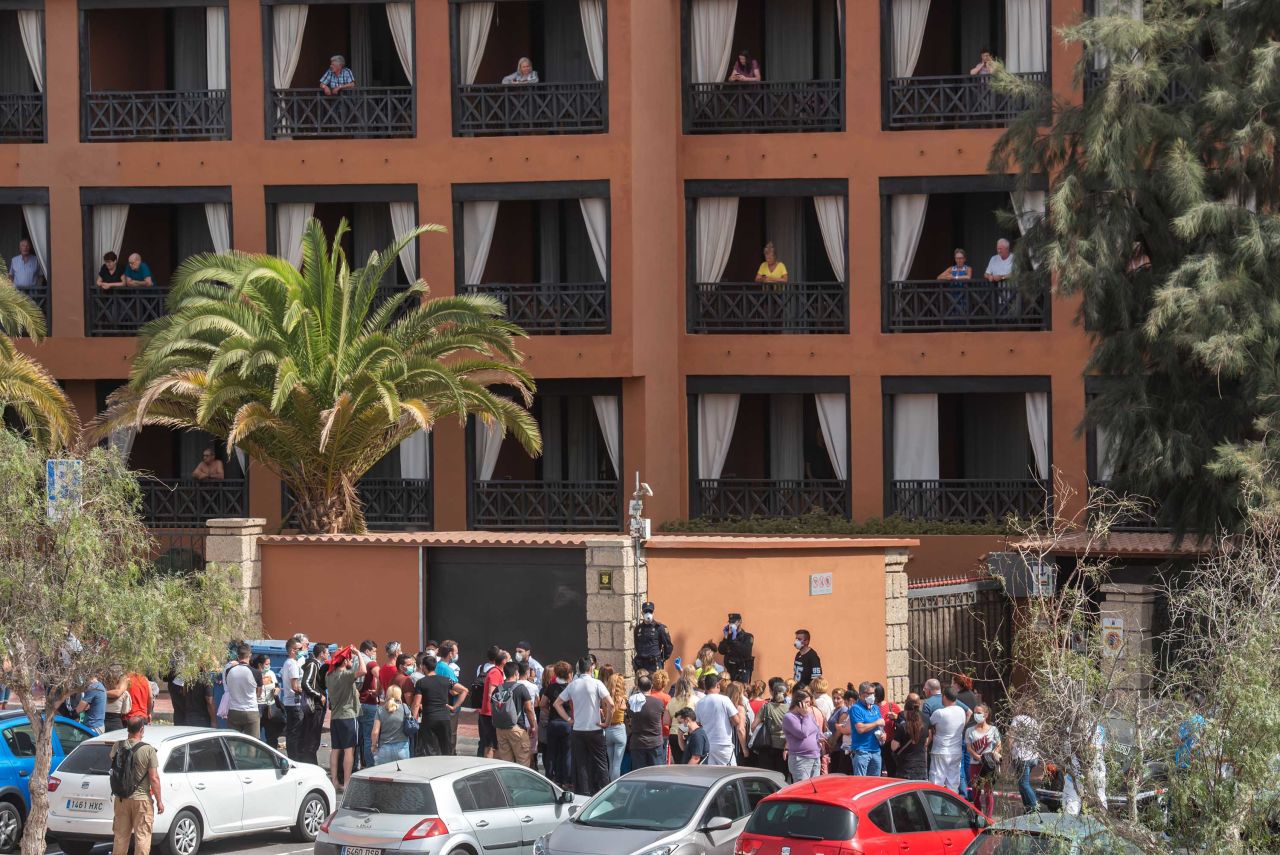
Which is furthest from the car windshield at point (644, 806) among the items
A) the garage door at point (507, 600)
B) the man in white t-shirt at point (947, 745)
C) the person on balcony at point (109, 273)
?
the person on balcony at point (109, 273)

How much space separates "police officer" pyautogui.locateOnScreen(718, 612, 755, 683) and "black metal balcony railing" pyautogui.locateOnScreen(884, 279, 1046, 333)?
30.2 ft

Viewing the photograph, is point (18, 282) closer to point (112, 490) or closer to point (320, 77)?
point (320, 77)

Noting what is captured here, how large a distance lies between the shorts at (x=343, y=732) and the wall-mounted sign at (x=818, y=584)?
7.58 m

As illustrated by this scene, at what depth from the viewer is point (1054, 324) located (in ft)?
101

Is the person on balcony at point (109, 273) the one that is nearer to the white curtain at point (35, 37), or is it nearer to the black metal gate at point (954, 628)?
the white curtain at point (35, 37)

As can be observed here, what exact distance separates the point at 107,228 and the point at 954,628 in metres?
16.6

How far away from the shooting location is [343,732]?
20516mm

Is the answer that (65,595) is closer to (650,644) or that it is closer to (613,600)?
(650,644)

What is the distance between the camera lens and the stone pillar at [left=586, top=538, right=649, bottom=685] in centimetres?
2409

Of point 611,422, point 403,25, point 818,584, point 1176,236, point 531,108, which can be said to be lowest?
point 818,584

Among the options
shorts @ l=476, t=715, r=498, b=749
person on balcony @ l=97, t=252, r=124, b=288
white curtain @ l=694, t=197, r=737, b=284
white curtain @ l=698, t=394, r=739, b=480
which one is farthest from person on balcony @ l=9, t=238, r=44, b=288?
shorts @ l=476, t=715, r=498, b=749

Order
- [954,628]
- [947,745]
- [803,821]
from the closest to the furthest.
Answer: [803,821]
[947,745]
[954,628]

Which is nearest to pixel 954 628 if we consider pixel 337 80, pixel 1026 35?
pixel 1026 35

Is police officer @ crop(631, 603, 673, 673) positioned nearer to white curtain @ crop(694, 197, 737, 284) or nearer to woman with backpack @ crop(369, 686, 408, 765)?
woman with backpack @ crop(369, 686, 408, 765)
